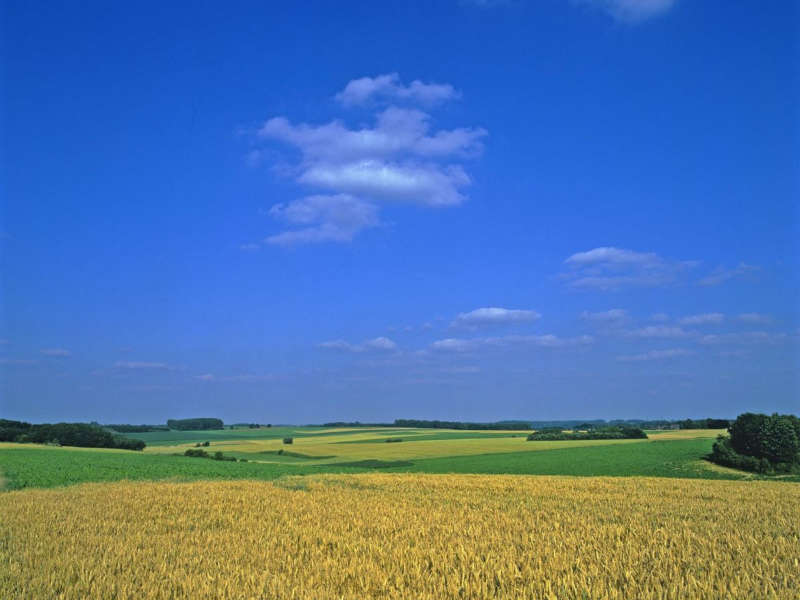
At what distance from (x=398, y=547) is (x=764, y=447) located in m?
52.4

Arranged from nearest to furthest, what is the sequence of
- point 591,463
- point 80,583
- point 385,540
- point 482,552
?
point 80,583 < point 482,552 < point 385,540 < point 591,463

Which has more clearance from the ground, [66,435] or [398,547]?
[398,547]

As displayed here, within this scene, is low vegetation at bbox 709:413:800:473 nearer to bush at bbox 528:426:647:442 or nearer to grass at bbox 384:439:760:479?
grass at bbox 384:439:760:479

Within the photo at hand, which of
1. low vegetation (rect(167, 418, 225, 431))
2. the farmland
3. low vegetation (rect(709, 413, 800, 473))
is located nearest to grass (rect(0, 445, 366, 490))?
the farmland

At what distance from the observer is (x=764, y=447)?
50.9 meters

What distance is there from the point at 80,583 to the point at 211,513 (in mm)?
8562

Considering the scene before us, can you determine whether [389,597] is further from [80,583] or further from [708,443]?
[708,443]

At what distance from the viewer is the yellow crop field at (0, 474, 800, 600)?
27.9ft

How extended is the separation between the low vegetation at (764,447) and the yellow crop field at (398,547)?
33.1 meters

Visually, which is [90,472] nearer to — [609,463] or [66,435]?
[609,463]

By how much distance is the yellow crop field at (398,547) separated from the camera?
8.49 meters

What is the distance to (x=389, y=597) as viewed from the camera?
26.3 ft

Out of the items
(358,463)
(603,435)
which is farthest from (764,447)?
(603,435)

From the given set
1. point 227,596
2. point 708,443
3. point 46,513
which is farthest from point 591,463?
point 227,596
